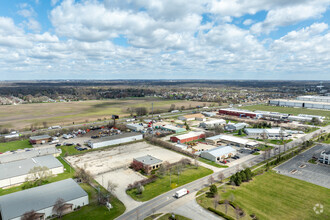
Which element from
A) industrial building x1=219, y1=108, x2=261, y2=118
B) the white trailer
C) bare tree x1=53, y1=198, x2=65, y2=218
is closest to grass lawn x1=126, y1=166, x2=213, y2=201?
the white trailer

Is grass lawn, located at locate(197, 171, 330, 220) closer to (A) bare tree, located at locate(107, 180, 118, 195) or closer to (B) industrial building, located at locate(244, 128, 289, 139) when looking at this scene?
(A) bare tree, located at locate(107, 180, 118, 195)

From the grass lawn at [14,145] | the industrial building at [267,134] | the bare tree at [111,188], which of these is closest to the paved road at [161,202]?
the bare tree at [111,188]

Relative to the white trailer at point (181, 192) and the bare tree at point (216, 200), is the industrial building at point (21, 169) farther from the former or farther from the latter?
the bare tree at point (216, 200)

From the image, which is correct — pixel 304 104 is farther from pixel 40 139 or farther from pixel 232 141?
pixel 40 139

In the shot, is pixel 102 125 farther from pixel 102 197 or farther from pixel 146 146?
pixel 102 197

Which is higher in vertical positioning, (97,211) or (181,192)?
(181,192)

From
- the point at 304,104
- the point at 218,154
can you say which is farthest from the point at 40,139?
the point at 304,104
